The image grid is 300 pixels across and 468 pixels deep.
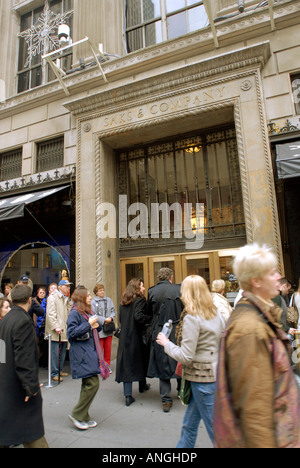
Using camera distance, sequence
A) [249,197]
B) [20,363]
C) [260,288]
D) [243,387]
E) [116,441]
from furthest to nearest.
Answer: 1. [249,197]
2. [116,441]
3. [20,363]
4. [260,288]
5. [243,387]

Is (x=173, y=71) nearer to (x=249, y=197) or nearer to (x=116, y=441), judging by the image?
(x=249, y=197)

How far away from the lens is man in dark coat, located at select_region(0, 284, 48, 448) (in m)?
2.89

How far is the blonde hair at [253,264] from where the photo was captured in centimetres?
186

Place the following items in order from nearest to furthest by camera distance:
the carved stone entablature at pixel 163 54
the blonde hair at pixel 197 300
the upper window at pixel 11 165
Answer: the blonde hair at pixel 197 300 < the carved stone entablature at pixel 163 54 < the upper window at pixel 11 165

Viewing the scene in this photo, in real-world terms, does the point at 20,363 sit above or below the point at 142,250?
below

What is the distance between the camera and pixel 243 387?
62.8 inches

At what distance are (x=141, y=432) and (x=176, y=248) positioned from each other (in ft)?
17.4

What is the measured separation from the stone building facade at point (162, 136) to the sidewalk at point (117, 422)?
3407mm

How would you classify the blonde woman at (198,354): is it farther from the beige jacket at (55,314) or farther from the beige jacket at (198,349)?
the beige jacket at (55,314)

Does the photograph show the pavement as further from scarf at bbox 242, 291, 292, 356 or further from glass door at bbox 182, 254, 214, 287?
glass door at bbox 182, 254, 214, 287

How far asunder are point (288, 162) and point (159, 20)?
6739 mm

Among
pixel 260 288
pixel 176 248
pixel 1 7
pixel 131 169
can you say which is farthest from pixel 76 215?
pixel 1 7
